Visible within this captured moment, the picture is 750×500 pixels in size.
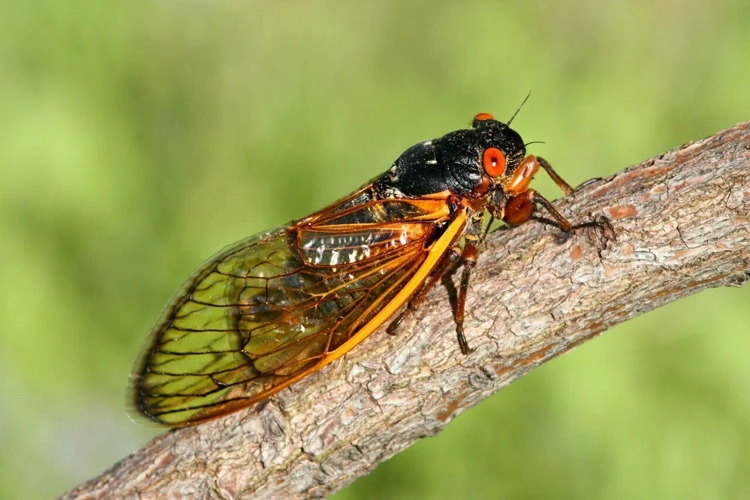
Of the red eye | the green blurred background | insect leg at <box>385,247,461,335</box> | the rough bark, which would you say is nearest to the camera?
the rough bark

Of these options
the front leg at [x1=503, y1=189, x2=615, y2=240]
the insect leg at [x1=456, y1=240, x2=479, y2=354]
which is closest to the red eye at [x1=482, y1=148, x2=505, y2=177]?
the front leg at [x1=503, y1=189, x2=615, y2=240]

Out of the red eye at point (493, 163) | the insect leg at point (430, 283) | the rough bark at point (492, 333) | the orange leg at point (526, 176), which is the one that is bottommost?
the rough bark at point (492, 333)

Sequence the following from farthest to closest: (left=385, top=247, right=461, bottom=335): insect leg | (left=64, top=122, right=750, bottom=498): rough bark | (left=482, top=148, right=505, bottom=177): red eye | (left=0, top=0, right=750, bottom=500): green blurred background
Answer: (left=0, top=0, right=750, bottom=500): green blurred background < (left=482, top=148, right=505, bottom=177): red eye < (left=385, top=247, right=461, bottom=335): insect leg < (left=64, top=122, right=750, bottom=498): rough bark

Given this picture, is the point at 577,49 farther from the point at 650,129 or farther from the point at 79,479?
the point at 79,479

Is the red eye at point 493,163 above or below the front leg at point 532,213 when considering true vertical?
above

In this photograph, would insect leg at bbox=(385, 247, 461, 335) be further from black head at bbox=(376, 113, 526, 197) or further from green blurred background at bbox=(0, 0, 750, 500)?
green blurred background at bbox=(0, 0, 750, 500)

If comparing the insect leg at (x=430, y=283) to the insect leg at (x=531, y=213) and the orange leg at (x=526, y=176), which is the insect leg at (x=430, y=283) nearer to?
the insect leg at (x=531, y=213)

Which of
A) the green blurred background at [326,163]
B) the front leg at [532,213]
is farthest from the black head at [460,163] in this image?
the green blurred background at [326,163]

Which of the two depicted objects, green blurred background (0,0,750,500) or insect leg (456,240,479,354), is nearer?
insect leg (456,240,479,354)
